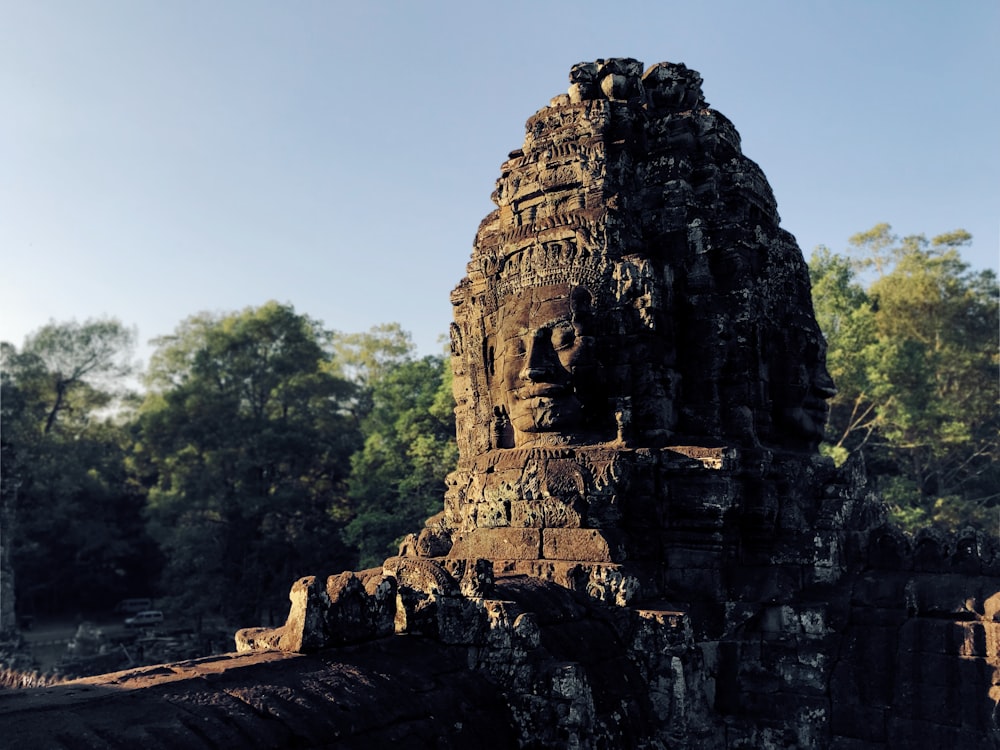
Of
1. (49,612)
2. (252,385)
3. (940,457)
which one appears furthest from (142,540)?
(940,457)

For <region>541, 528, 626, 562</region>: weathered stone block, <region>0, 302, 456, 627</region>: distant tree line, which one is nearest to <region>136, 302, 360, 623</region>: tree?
<region>0, 302, 456, 627</region>: distant tree line

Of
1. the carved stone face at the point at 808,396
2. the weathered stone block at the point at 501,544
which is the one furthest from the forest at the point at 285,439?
the weathered stone block at the point at 501,544

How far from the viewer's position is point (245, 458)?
2755 centimetres

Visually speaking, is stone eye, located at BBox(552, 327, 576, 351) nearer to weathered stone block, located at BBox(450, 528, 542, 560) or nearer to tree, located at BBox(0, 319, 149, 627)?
weathered stone block, located at BBox(450, 528, 542, 560)

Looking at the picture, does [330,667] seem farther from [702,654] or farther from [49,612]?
[49,612]

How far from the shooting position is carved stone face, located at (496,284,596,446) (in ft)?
24.0

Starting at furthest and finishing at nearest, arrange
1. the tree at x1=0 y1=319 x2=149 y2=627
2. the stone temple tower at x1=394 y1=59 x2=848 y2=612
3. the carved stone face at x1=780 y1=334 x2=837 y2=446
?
1. the tree at x1=0 y1=319 x2=149 y2=627
2. the carved stone face at x1=780 y1=334 x2=837 y2=446
3. the stone temple tower at x1=394 y1=59 x2=848 y2=612

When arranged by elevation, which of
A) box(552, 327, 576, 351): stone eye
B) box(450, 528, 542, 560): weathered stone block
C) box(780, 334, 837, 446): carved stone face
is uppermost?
box(552, 327, 576, 351): stone eye

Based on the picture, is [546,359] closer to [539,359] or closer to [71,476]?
[539,359]

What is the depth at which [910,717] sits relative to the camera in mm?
6168

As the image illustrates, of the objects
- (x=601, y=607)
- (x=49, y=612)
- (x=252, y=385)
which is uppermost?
(x=252, y=385)

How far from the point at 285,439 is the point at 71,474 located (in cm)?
882

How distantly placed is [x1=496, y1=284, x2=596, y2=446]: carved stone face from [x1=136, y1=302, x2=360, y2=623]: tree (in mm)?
20575

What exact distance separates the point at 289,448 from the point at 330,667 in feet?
80.1
